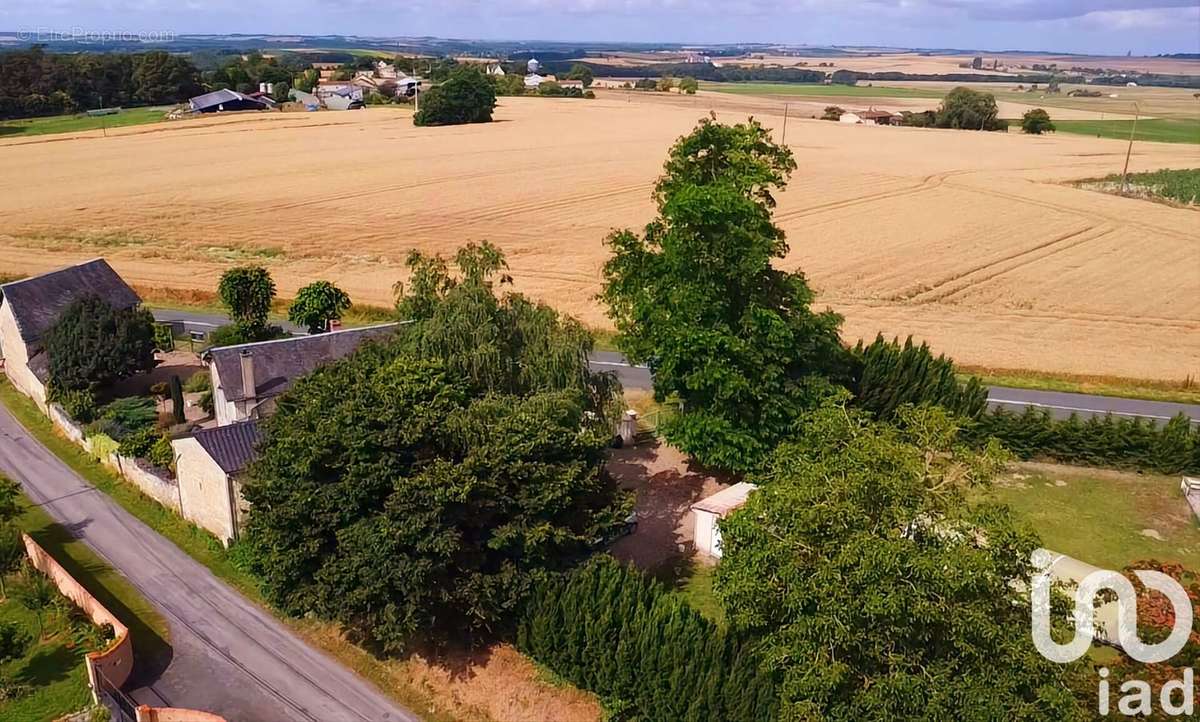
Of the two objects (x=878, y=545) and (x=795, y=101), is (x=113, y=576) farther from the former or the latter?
(x=795, y=101)

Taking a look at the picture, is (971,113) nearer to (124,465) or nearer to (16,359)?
(16,359)

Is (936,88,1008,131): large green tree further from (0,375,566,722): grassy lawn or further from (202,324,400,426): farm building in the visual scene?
(0,375,566,722): grassy lawn

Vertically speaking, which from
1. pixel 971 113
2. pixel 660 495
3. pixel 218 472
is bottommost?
pixel 660 495

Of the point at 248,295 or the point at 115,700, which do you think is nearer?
the point at 115,700

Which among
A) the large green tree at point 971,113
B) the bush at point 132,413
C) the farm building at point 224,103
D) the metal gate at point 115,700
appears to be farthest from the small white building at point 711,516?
the farm building at point 224,103

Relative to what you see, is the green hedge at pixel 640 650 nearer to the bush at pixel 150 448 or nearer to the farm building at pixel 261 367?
the farm building at pixel 261 367

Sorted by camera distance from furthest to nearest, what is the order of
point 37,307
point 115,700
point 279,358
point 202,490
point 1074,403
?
1. point 1074,403
2. point 37,307
3. point 279,358
4. point 202,490
5. point 115,700

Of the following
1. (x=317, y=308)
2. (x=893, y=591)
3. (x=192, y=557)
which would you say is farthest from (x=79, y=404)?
(x=893, y=591)
